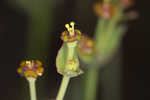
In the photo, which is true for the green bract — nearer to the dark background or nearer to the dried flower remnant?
the dried flower remnant

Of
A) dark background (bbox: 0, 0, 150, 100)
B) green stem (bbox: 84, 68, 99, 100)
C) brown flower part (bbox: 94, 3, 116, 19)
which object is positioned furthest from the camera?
dark background (bbox: 0, 0, 150, 100)

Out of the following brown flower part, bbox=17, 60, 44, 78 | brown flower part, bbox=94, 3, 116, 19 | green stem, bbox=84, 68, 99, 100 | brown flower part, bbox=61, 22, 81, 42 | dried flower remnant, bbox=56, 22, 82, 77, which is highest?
brown flower part, bbox=94, 3, 116, 19

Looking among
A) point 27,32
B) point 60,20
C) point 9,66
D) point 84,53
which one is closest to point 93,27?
point 60,20

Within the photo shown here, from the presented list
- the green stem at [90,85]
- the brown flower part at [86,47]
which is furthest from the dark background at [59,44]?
the brown flower part at [86,47]

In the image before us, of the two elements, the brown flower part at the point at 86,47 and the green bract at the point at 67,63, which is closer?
the green bract at the point at 67,63

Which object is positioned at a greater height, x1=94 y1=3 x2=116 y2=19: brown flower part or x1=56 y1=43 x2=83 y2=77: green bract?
x1=94 y1=3 x2=116 y2=19: brown flower part

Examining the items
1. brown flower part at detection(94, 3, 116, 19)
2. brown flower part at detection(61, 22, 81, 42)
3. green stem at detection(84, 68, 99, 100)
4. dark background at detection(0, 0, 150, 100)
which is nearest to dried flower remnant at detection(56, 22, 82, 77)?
brown flower part at detection(61, 22, 81, 42)

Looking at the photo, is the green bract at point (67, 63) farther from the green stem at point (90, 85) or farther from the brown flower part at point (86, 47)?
the green stem at point (90, 85)
